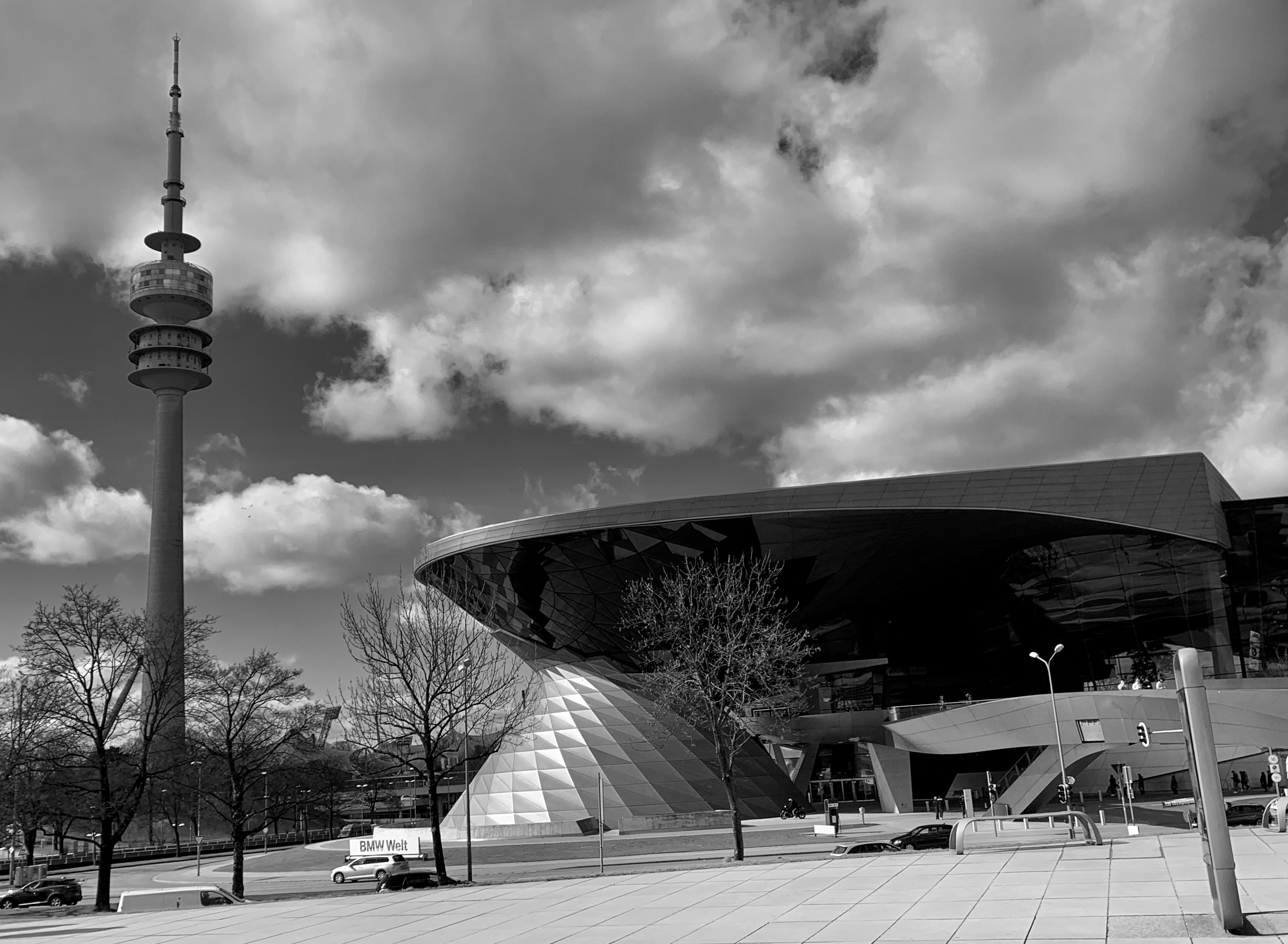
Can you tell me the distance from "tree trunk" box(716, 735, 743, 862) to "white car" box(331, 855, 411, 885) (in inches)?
600

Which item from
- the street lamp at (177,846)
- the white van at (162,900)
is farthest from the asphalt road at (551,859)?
the street lamp at (177,846)

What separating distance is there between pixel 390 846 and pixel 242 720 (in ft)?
28.2

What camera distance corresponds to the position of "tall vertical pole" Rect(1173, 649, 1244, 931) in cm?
1029

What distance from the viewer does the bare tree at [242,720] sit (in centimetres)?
4106

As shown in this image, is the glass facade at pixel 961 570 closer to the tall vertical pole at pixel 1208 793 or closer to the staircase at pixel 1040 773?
the staircase at pixel 1040 773

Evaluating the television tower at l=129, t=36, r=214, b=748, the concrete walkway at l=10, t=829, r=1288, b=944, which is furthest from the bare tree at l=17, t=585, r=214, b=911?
the television tower at l=129, t=36, r=214, b=748

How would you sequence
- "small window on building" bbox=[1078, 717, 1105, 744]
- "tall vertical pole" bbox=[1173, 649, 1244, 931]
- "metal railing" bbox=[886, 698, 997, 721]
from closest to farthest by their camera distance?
"tall vertical pole" bbox=[1173, 649, 1244, 931]
"small window on building" bbox=[1078, 717, 1105, 744]
"metal railing" bbox=[886, 698, 997, 721]

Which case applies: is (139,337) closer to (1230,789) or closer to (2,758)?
(2,758)

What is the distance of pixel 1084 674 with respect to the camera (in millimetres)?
57594

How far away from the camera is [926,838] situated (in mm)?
30297

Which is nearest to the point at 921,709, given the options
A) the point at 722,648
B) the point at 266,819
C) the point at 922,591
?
the point at 922,591

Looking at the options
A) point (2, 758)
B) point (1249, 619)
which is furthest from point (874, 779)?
point (2, 758)

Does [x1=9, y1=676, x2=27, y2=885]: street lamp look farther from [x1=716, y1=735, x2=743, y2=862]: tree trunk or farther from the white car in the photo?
[x1=716, y1=735, x2=743, y2=862]: tree trunk

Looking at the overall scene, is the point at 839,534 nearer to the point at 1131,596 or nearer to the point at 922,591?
the point at 922,591
